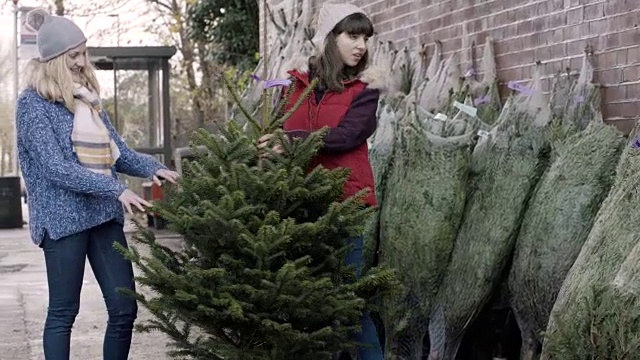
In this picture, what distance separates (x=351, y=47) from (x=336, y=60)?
0.09 m

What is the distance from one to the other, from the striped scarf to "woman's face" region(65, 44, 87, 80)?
0.08 m

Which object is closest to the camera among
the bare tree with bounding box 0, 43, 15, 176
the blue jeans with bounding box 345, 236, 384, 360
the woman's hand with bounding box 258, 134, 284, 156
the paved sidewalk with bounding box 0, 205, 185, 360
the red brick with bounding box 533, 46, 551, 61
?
the woman's hand with bounding box 258, 134, 284, 156

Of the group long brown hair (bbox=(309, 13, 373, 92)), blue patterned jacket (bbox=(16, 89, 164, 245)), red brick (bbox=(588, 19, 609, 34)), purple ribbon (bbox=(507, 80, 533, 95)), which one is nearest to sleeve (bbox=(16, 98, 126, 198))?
blue patterned jacket (bbox=(16, 89, 164, 245))

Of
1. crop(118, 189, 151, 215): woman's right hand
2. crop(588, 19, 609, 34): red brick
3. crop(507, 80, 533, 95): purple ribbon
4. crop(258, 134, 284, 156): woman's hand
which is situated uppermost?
crop(588, 19, 609, 34): red brick

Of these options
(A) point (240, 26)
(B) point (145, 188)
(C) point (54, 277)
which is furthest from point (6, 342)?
(A) point (240, 26)

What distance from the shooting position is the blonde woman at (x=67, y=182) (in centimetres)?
502

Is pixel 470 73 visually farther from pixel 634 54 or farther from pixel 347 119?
pixel 347 119

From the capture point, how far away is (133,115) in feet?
61.1

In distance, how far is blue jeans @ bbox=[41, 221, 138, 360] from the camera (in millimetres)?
5102

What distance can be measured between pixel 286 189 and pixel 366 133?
585 millimetres

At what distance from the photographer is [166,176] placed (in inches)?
194

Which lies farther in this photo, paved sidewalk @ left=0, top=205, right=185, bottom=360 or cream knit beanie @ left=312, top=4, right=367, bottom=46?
paved sidewalk @ left=0, top=205, right=185, bottom=360

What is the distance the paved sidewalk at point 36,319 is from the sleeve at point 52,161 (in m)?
0.50

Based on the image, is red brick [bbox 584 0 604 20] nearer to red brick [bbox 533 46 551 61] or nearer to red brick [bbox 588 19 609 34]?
red brick [bbox 588 19 609 34]
